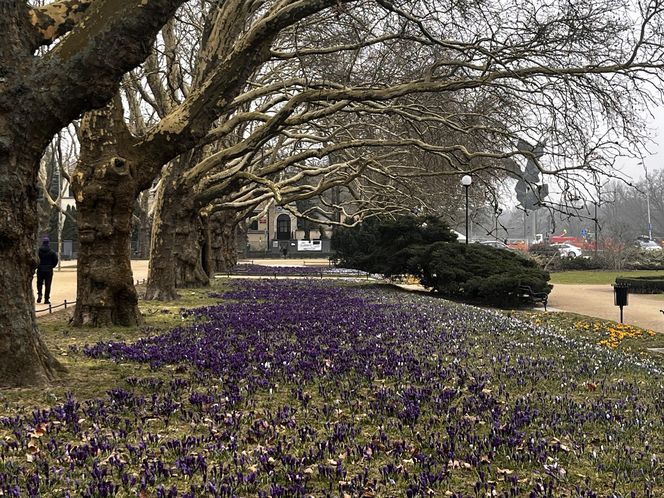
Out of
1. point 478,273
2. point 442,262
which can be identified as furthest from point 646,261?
point 442,262

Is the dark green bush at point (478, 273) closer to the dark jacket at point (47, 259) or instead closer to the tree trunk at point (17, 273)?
the dark jacket at point (47, 259)

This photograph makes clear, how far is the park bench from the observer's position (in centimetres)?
1894

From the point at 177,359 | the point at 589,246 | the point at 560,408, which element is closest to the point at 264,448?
the point at 560,408

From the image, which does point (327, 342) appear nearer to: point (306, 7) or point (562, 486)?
point (306, 7)

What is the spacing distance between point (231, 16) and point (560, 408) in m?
10.6

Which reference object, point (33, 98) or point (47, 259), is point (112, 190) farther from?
point (47, 259)

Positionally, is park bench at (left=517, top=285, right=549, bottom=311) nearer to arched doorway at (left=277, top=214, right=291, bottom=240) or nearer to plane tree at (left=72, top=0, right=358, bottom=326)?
plane tree at (left=72, top=0, right=358, bottom=326)

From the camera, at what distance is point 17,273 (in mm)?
6320

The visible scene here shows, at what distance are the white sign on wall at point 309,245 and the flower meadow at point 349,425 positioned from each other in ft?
213

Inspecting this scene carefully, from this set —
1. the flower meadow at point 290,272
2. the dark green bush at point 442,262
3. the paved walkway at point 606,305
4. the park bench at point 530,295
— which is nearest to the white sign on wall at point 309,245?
the flower meadow at point 290,272

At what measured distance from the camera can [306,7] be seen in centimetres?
801

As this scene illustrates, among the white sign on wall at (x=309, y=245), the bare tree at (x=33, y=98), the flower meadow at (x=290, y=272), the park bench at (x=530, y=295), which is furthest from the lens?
the white sign on wall at (x=309, y=245)

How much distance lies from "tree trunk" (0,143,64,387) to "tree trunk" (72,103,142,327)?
4.32 metres

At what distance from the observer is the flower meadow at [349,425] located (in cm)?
366
